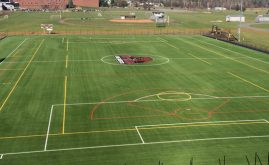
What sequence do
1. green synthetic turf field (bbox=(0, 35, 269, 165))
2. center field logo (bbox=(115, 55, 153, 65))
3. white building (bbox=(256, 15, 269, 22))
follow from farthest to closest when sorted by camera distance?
white building (bbox=(256, 15, 269, 22))
center field logo (bbox=(115, 55, 153, 65))
green synthetic turf field (bbox=(0, 35, 269, 165))

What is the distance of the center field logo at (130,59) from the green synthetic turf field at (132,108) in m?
2.32

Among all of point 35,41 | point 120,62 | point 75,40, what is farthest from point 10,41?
point 120,62

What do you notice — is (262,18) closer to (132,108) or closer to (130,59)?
(130,59)

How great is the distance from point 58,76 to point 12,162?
32.2m

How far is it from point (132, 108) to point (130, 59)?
3303 cm

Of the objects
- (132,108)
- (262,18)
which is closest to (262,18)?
(262,18)

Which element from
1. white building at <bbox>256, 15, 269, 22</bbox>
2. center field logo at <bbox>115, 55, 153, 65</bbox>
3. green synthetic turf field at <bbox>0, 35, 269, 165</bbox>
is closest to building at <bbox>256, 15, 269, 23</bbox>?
white building at <bbox>256, 15, 269, 22</bbox>

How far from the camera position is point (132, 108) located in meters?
46.8

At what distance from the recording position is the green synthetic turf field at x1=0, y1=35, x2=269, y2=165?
3481cm

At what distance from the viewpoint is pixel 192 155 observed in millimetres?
33969

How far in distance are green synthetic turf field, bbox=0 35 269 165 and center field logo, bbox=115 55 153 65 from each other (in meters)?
2.32

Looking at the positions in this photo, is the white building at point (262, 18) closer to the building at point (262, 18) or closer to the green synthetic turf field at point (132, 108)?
the building at point (262, 18)

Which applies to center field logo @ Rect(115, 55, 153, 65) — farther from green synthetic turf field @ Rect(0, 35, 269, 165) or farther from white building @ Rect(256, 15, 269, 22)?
white building @ Rect(256, 15, 269, 22)

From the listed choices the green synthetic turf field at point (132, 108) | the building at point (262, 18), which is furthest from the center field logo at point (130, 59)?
the building at point (262, 18)
